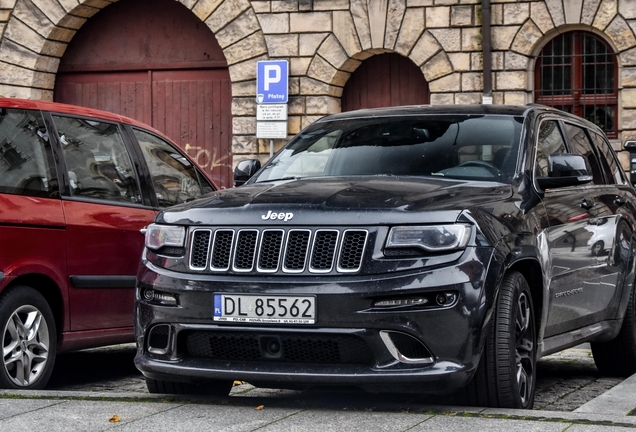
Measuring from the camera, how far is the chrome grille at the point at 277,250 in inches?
227

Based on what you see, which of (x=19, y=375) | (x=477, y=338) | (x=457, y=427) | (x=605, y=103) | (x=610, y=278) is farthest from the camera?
(x=605, y=103)

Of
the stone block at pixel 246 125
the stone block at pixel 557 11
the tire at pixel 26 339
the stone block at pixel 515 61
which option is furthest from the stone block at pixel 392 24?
the tire at pixel 26 339

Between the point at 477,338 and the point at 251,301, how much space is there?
104cm

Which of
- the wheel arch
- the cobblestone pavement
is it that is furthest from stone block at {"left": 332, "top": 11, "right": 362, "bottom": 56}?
the wheel arch

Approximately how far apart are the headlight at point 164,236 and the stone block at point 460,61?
13.4m

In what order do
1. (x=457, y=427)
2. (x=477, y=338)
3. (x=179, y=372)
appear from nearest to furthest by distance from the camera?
1. (x=457, y=427)
2. (x=477, y=338)
3. (x=179, y=372)

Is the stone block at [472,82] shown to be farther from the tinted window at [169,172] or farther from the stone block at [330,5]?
the tinted window at [169,172]

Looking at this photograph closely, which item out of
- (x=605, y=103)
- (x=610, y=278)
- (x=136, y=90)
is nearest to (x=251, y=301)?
(x=610, y=278)

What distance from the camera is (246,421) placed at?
5.59m

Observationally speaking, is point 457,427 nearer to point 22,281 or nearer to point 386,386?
point 386,386

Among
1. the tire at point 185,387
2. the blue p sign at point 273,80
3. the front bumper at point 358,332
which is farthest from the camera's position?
the blue p sign at point 273,80

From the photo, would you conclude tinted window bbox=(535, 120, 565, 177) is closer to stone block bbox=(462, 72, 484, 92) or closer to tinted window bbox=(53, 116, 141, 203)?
tinted window bbox=(53, 116, 141, 203)

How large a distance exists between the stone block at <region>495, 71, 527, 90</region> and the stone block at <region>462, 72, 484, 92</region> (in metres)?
0.25

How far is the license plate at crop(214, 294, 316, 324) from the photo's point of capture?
573 centimetres
